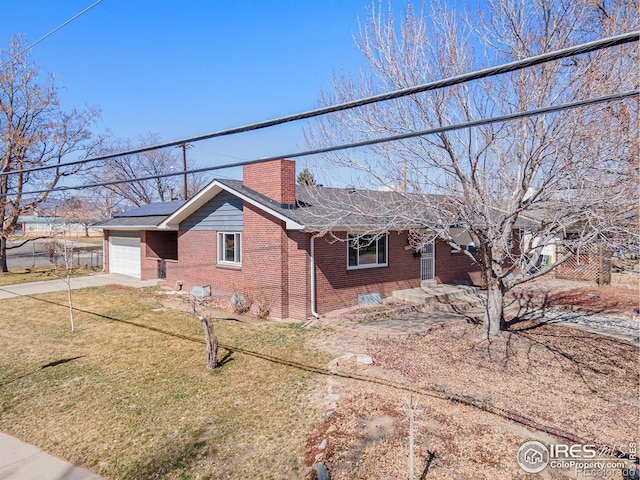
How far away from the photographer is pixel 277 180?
11.2 metres

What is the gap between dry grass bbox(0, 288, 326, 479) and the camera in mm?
4496

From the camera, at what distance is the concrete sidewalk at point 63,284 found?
1575cm

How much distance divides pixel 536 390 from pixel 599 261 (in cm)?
1316

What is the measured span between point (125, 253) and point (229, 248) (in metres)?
9.85

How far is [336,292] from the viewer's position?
37.7 ft

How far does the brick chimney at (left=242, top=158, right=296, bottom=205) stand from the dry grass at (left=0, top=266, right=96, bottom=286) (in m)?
12.8

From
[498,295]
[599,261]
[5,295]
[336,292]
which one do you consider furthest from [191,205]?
[599,261]

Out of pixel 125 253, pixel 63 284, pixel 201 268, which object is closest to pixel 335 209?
pixel 201 268

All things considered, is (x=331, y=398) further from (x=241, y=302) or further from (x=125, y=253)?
(x=125, y=253)

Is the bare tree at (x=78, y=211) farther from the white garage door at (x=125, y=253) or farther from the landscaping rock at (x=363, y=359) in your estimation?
the landscaping rock at (x=363, y=359)

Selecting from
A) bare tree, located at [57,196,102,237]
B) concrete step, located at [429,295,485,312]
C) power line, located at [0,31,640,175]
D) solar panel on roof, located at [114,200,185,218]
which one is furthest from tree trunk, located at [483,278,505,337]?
bare tree, located at [57,196,102,237]

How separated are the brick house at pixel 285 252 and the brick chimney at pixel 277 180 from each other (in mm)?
29

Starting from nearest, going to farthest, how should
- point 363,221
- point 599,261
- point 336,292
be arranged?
point 363,221 < point 336,292 < point 599,261

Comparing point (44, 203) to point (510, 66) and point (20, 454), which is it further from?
point (510, 66)
